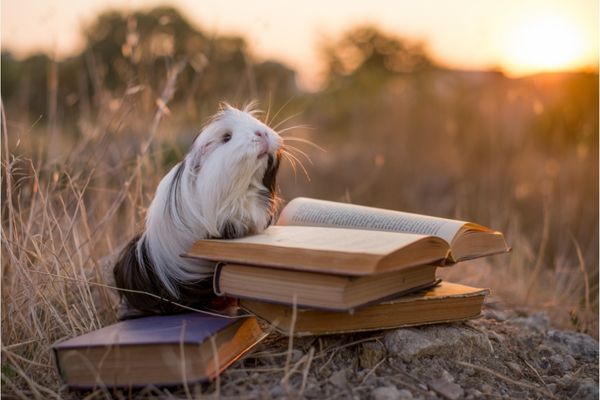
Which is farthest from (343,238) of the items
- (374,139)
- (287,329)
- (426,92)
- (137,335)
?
(426,92)

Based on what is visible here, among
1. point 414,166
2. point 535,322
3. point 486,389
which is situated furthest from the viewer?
point 414,166

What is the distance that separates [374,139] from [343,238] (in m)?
5.53

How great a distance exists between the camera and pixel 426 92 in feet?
26.7

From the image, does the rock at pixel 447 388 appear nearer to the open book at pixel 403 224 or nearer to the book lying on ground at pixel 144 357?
the open book at pixel 403 224

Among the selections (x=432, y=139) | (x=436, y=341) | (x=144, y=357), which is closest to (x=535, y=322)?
(x=436, y=341)

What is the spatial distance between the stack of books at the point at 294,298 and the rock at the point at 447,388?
7.6 inches

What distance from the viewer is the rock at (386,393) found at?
1617mm

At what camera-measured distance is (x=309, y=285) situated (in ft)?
5.41

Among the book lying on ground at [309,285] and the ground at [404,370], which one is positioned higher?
the book lying on ground at [309,285]

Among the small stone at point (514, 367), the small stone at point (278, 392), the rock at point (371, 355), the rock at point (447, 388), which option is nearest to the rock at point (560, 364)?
the small stone at point (514, 367)

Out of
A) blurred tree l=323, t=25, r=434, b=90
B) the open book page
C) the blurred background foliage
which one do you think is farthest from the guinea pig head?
blurred tree l=323, t=25, r=434, b=90

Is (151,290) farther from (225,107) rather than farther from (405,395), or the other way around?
(405,395)

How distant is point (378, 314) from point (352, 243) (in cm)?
25

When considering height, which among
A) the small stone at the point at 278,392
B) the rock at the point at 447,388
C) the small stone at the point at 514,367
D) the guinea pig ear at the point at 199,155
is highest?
the guinea pig ear at the point at 199,155
